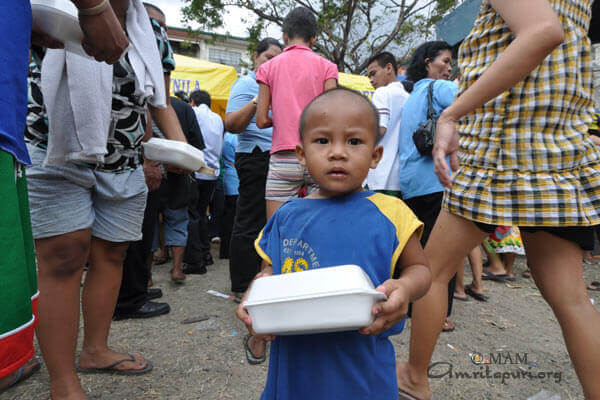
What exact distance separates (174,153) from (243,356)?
126 centimetres

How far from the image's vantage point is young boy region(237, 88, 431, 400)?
999 mm

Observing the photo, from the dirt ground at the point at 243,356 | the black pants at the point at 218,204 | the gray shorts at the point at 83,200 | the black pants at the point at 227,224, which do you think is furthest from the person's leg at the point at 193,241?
the gray shorts at the point at 83,200

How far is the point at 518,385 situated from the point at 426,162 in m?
1.43

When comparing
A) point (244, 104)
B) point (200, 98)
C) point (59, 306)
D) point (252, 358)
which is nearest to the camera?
point (59, 306)

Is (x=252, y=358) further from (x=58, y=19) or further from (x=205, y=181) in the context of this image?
(x=205, y=181)

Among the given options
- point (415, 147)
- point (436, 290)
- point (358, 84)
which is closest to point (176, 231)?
point (415, 147)

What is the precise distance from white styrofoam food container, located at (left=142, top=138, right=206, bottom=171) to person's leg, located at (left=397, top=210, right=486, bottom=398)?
3.99ft

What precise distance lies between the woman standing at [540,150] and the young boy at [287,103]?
980mm

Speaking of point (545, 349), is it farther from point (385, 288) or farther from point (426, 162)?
point (385, 288)

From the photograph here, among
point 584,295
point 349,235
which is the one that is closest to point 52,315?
point 349,235

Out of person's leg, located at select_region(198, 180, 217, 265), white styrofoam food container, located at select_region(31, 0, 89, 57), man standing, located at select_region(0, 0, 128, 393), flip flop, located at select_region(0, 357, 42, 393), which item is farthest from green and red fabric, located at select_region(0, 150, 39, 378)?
person's leg, located at select_region(198, 180, 217, 265)

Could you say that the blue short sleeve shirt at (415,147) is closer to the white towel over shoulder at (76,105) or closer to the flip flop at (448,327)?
the flip flop at (448,327)

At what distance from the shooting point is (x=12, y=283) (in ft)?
2.31

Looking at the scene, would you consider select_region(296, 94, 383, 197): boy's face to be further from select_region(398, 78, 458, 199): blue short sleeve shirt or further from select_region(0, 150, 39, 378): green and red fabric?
select_region(398, 78, 458, 199): blue short sleeve shirt
